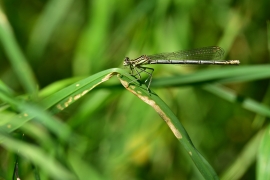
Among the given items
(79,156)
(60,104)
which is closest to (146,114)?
(79,156)

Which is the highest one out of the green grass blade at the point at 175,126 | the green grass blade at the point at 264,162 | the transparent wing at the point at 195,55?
the transparent wing at the point at 195,55

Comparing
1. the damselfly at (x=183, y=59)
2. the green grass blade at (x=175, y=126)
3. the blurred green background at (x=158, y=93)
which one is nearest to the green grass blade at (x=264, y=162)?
the green grass blade at (x=175, y=126)

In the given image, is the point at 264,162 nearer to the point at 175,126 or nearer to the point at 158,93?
the point at 175,126

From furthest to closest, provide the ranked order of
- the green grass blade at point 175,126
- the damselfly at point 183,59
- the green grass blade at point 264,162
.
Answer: the damselfly at point 183,59 → the green grass blade at point 264,162 → the green grass blade at point 175,126

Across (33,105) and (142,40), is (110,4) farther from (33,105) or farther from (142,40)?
(33,105)

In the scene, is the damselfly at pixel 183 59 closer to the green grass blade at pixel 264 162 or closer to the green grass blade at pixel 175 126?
the green grass blade at pixel 175 126

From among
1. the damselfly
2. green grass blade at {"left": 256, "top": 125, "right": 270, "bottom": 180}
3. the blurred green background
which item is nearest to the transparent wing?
the damselfly

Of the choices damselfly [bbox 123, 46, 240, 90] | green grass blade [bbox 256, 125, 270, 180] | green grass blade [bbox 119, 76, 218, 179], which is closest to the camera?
green grass blade [bbox 119, 76, 218, 179]

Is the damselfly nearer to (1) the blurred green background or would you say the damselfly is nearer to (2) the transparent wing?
(2) the transparent wing
